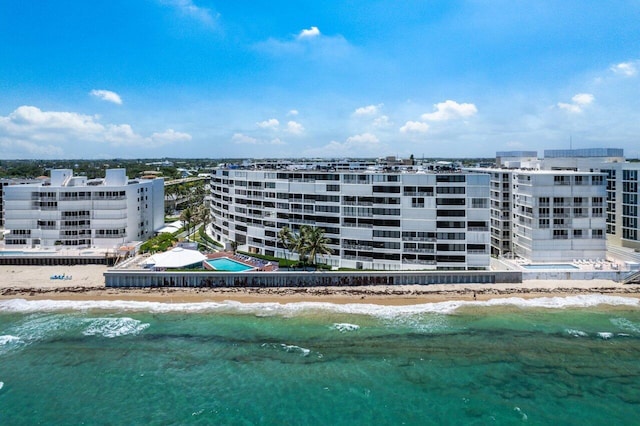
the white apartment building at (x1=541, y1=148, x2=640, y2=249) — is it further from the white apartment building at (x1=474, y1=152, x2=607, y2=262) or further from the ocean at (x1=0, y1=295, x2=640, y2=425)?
the ocean at (x1=0, y1=295, x2=640, y2=425)

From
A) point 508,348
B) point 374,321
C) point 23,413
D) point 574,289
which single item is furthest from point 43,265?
point 574,289

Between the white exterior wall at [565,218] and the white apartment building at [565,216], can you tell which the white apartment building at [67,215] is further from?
the white exterior wall at [565,218]

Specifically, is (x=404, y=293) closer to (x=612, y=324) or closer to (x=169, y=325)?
(x=612, y=324)

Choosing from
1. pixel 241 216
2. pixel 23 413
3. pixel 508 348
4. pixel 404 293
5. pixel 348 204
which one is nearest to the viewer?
pixel 23 413

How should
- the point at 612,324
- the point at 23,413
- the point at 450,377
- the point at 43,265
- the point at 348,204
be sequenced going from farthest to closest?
the point at 43,265 → the point at 348,204 → the point at 612,324 → the point at 450,377 → the point at 23,413

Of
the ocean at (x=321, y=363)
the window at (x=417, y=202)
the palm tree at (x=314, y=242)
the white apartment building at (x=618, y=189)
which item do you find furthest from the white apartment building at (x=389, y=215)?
the white apartment building at (x=618, y=189)

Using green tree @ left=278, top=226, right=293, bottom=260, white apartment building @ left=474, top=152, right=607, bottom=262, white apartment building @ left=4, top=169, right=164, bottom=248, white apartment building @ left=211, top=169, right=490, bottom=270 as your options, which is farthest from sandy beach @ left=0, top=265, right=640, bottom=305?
white apartment building @ left=4, top=169, right=164, bottom=248

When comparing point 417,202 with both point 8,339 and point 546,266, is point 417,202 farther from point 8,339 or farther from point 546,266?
point 8,339
